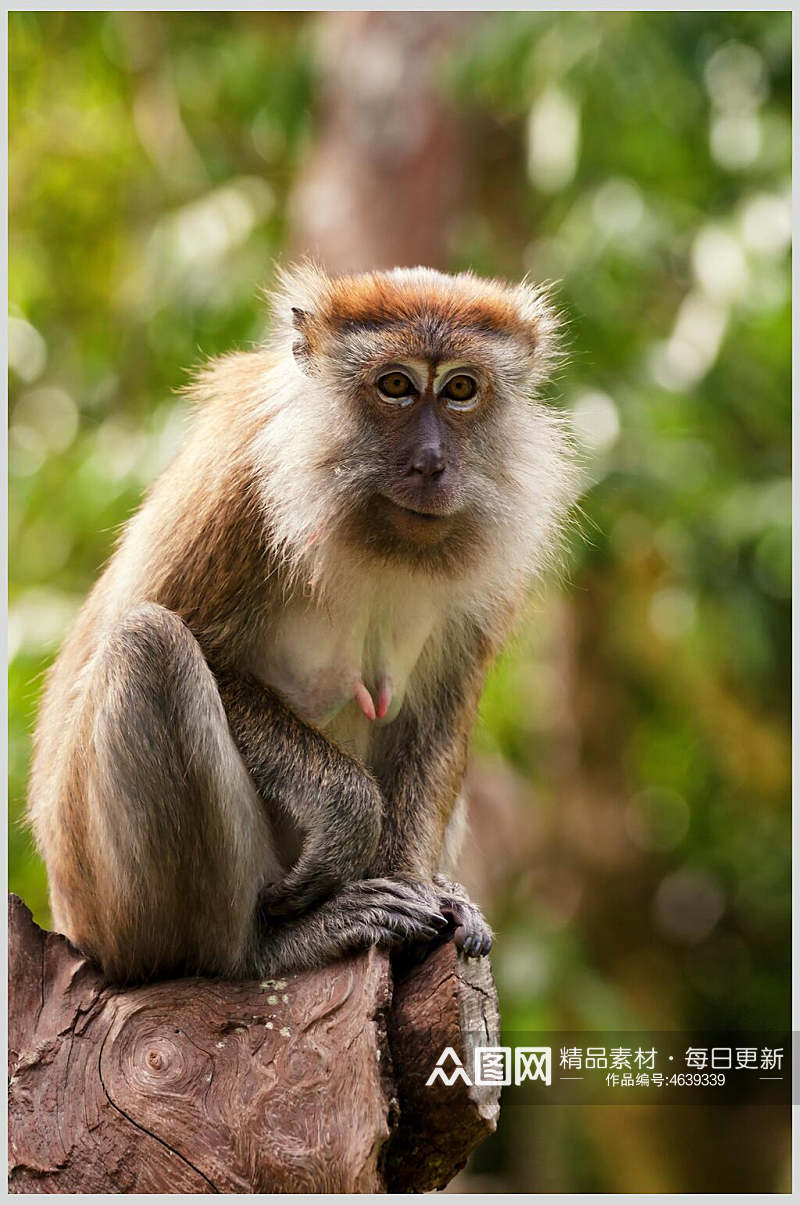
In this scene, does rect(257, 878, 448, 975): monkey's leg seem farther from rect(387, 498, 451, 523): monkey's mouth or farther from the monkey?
rect(387, 498, 451, 523): monkey's mouth

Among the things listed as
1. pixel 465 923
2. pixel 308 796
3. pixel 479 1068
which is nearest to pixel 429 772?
pixel 308 796

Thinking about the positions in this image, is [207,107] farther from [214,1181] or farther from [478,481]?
Result: [214,1181]

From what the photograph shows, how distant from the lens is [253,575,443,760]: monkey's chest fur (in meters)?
5.80

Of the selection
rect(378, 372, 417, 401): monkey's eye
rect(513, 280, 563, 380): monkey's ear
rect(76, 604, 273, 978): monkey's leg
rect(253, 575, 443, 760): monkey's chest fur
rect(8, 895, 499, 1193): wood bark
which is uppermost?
rect(513, 280, 563, 380): monkey's ear

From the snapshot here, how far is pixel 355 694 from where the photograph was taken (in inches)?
232

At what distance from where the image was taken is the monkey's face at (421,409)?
5367 mm

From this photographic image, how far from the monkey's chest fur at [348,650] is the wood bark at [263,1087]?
1101 mm

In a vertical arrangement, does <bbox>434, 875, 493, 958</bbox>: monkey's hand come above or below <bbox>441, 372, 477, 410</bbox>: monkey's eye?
below

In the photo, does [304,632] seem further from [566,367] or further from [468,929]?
[566,367]

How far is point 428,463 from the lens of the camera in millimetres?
5242

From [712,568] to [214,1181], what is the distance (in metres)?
7.03

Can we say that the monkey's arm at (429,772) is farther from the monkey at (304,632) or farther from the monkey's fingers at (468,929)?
the monkey's fingers at (468,929)

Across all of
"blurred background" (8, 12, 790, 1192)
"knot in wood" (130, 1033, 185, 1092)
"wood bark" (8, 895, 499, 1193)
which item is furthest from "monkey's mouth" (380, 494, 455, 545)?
"blurred background" (8, 12, 790, 1192)

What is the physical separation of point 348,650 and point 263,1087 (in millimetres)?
1732
